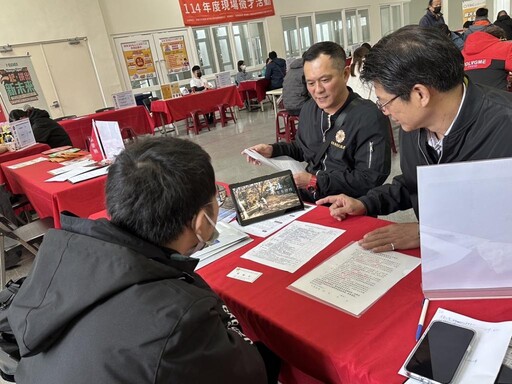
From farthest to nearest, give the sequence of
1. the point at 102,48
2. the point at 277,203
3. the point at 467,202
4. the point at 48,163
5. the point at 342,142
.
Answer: the point at 102,48 → the point at 48,163 → the point at 342,142 → the point at 277,203 → the point at 467,202

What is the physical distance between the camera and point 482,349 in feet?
2.27

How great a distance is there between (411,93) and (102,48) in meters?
8.33

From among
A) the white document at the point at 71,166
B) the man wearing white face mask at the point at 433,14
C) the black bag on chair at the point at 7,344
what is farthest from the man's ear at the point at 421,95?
the man wearing white face mask at the point at 433,14

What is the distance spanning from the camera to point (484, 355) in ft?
2.22

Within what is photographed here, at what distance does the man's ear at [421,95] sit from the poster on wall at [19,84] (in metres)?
7.03

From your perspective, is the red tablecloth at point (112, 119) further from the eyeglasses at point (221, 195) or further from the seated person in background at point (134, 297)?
the seated person in background at point (134, 297)

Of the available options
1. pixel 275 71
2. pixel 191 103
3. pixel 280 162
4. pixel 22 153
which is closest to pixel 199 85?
pixel 191 103

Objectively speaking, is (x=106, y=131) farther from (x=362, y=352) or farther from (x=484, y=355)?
(x=484, y=355)

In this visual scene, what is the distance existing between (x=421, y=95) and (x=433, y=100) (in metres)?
0.05

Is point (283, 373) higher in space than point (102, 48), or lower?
lower

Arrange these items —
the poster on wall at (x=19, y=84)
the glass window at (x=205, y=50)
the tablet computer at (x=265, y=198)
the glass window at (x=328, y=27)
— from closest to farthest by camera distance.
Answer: the tablet computer at (x=265, y=198) → the poster on wall at (x=19, y=84) → the glass window at (x=205, y=50) → the glass window at (x=328, y=27)

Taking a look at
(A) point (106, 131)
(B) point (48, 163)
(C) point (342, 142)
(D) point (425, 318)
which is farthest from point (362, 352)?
(B) point (48, 163)

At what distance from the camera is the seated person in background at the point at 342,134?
5.87 feet

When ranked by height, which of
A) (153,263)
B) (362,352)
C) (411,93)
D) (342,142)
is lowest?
(362,352)
